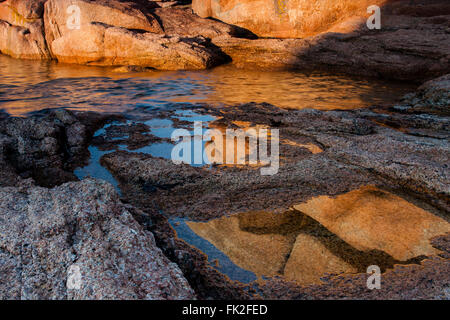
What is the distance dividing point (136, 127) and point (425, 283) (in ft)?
10.1

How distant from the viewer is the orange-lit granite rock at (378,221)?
158 cm

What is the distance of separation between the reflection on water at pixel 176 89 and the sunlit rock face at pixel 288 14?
7.47 ft

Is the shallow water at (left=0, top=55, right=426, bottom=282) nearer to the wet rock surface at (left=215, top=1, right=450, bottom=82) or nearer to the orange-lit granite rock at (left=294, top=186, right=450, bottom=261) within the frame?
the orange-lit granite rock at (left=294, top=186, right=450, bottom=261)

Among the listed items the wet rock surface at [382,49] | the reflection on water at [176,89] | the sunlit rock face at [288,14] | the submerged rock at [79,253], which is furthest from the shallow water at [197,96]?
the sunlit rock face at [288,14]

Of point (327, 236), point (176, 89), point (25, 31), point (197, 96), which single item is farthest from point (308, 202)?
point (25, 31)

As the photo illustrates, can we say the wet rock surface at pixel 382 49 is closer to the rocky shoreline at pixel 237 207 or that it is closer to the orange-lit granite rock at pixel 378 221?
the rocky shoreline at pixel 237 207

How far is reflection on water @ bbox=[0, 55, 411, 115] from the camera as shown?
15.7 feet

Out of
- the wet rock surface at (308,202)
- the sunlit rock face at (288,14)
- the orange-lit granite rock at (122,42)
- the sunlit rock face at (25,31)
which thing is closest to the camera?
the wet rock surface at (308,202)

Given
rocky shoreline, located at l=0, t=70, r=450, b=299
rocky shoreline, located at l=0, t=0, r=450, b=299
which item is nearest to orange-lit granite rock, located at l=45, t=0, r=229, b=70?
rocky shoreline, located at l=0, t=0, r=450, b=299

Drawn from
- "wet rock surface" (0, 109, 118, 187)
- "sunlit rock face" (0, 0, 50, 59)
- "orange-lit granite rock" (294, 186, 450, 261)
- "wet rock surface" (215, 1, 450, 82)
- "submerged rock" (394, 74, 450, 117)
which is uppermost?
"sunlit rock face" (0, 0, 50, 59)

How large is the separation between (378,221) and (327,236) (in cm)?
35

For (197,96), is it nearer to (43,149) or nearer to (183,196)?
Result: (43,149)

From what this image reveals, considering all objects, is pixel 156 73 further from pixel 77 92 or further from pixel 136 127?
pixel 136 127
